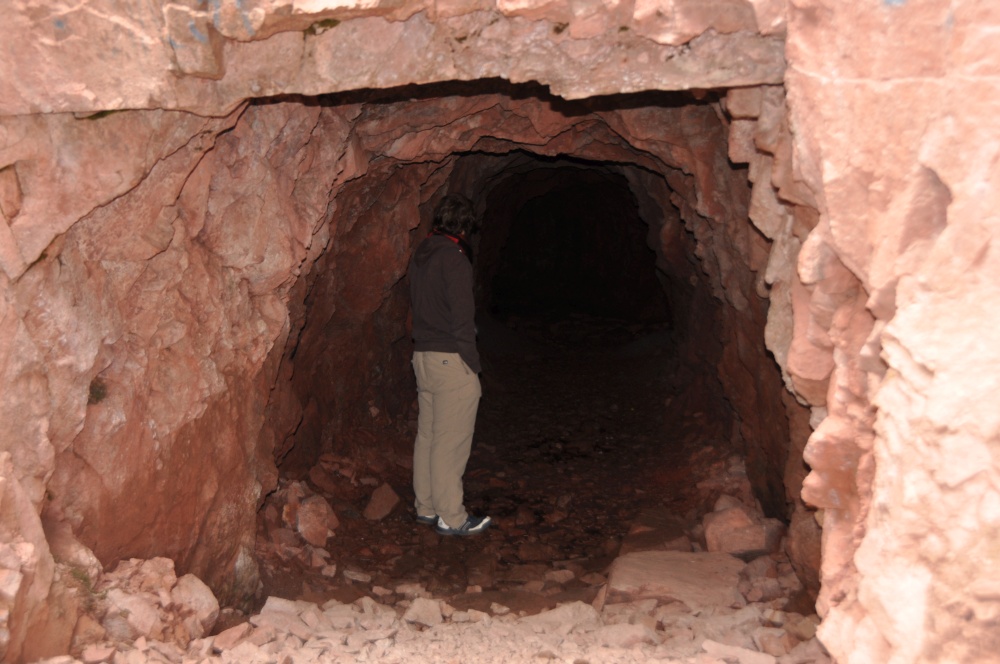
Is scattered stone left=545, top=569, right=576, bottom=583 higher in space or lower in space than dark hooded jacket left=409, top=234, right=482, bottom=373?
lower

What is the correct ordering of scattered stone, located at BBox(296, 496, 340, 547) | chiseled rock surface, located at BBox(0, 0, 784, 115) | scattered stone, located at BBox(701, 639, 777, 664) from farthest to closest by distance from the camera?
1. scattered stone, located at BBox(296, 496, 340, 547)
2. scattered stone, located at BBox(701, 639, 777, 664)
3. chiseled rock surface, located at BBox(0, 0, 784, 115)

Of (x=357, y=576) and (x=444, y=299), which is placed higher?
(x=444, y=299)

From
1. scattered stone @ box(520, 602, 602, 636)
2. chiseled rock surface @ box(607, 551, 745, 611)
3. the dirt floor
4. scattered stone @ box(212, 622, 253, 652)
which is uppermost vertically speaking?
scattered stone @ box(212, 622, 253, 652)

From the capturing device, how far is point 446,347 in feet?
15.2

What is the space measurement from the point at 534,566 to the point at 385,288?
2.44m

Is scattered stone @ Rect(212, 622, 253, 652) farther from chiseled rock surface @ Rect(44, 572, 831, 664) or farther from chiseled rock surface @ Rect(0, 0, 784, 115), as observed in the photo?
chiseled rock surface @ Rect(0, 0, 784, 115)

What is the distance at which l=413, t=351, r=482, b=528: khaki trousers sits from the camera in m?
4.70

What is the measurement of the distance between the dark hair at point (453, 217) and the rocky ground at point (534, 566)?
1909mm

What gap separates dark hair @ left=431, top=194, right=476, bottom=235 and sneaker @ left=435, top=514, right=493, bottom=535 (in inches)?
75.0

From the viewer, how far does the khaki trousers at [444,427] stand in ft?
15.4

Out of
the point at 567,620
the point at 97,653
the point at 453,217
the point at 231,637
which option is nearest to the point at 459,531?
the point at 567,620

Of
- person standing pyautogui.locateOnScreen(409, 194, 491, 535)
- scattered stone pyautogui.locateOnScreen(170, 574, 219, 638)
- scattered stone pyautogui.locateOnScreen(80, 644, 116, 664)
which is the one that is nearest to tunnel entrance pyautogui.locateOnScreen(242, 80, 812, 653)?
person standing pyautogui.locateOnScreen(409, 194, 491, 535)

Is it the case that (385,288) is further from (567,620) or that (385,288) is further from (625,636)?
(625,636)

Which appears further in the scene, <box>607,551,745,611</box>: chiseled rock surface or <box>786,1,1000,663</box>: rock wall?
<box>607,551,745,611</box>: chiseled rock surface
